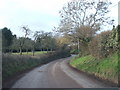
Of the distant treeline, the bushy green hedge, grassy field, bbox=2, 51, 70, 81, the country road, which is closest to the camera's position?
the country road

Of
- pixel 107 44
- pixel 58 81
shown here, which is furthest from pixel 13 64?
pixel 107 44

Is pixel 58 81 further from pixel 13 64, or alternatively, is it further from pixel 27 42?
pixel 27 42

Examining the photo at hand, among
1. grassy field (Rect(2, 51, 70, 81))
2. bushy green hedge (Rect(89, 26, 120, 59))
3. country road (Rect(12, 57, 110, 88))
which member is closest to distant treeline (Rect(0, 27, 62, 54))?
grassy field (Rect(2, 51, 70, 81))

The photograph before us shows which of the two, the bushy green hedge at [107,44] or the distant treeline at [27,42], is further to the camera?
the distant treeline at [27,42]

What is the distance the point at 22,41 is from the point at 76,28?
1643cm

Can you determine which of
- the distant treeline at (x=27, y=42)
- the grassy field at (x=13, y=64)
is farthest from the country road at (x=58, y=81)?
the distant treeline at (x=27, y=42)

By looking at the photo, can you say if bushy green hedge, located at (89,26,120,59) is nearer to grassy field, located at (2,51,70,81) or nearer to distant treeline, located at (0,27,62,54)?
grassy field, located at (2,51,70,81)

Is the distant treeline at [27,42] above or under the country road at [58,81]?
above

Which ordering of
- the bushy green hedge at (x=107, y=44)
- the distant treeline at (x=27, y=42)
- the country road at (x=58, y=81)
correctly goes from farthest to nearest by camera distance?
the distant treeline at (x=27, y=42), the bushy green hedge at (x=107, y=44), the country road at (x=58, y=81)

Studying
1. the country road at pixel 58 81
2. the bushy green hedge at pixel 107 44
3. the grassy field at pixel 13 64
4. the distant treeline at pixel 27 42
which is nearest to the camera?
the country road at pixel 58 81

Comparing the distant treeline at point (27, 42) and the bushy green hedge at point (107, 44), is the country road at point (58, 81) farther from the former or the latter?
the distant treeline at point (27, 42)

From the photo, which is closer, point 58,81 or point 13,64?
point 58,81

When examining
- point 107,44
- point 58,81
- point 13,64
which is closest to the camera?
point 58,81

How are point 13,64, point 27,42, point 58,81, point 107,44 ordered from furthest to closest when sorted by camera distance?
point 27,42 → point 13,64 → point 107,44 → point 58,81
